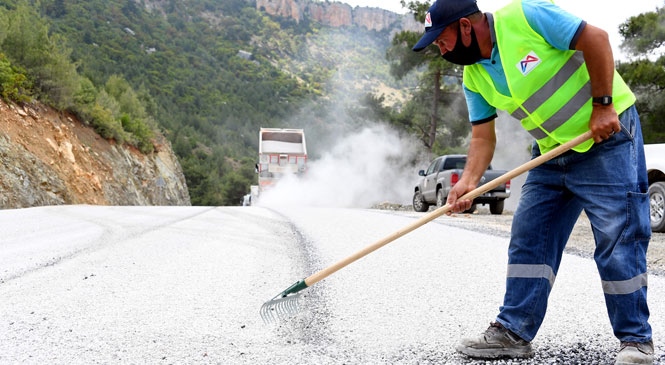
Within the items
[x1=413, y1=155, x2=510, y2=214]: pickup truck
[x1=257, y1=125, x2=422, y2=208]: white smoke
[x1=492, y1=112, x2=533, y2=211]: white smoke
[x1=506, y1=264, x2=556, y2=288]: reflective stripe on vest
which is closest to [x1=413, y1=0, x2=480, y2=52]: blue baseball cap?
[x1=506, y1=264, x2=556, y2=288]: reflective stripe on vest

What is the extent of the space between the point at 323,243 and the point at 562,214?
4.32 m

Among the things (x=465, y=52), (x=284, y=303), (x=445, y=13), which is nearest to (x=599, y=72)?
(x=465, y=52)

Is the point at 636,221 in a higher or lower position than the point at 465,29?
lower

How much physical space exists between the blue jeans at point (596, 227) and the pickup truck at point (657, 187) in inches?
271

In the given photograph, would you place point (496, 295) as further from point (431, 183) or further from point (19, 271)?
point (431, 183)

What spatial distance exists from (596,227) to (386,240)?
3.08ft

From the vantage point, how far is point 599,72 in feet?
7.93

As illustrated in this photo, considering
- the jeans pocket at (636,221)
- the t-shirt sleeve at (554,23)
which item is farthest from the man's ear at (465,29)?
the jeans pocket at (636,221)

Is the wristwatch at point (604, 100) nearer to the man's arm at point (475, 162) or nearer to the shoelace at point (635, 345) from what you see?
the man's arm at point (475, 162)

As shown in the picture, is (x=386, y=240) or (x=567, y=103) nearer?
(x=567, y=103)

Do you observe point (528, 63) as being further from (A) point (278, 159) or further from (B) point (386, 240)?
(A) point (278, 159)

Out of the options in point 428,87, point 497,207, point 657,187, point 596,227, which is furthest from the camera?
point 428,87

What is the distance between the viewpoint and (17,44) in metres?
17.5

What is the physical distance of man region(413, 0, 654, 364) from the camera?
2404mm
